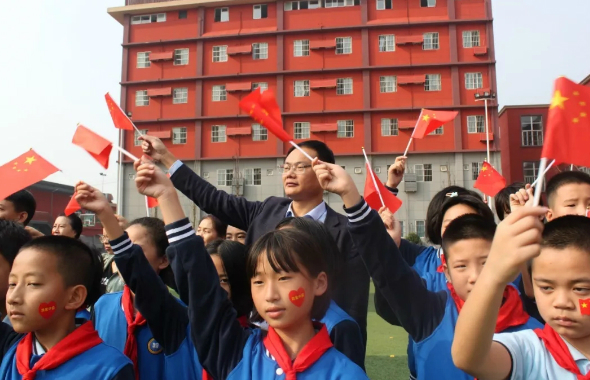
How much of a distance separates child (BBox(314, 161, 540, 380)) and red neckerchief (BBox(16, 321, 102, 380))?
90 centimetres

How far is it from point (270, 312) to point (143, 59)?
23.2m

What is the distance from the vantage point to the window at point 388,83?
68.8ft

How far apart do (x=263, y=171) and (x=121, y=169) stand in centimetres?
636

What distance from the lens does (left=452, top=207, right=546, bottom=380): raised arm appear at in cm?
86

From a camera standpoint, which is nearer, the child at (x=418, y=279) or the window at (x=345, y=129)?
the child at (x=418, y=279)

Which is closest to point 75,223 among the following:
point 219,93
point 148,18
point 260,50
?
point 219,93

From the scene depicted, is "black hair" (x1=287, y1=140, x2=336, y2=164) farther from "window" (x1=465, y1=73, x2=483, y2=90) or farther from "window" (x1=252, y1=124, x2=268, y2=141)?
"window" (x1=465, y1=73, x2=483, y2=90)

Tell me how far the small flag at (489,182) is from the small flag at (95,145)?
3.26m

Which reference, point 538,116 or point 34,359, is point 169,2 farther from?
point 34,359

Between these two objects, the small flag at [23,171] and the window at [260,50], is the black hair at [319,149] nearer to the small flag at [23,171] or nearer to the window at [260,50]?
the small flag at [23,171]

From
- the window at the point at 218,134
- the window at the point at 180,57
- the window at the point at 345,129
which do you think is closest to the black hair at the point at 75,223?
the window at the point at 345,129

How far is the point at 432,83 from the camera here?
68.3 ft

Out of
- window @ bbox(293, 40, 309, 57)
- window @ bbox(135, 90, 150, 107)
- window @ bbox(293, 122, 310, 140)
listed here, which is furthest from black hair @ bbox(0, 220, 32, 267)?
window @ bbox(135, 90, 150, 107)

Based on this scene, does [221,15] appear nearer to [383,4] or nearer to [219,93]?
[219,93]
